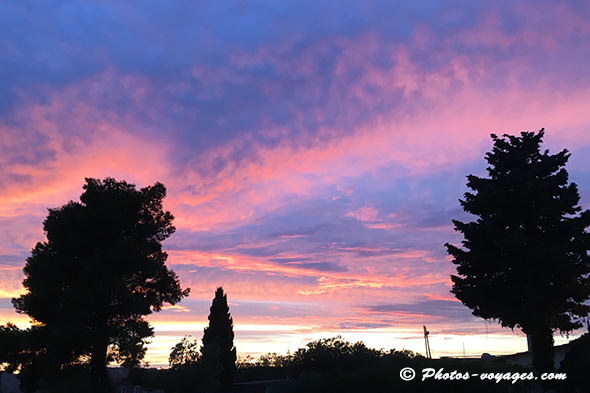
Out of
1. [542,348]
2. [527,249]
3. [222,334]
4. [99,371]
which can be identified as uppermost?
[527,249]

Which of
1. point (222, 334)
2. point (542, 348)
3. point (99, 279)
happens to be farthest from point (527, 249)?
point (222, 334)

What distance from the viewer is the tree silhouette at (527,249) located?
3306cm

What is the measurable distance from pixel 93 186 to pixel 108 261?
20.8 ft

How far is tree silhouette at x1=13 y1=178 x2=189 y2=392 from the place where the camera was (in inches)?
1344

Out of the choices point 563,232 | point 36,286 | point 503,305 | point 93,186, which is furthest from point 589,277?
point 36,286

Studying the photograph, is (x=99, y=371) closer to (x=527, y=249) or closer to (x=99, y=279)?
(x=99, y=279)

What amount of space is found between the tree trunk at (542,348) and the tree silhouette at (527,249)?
2.3 inches

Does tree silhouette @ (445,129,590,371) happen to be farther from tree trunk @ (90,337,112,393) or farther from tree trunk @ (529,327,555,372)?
tree trunk @ (90,337,112,393)

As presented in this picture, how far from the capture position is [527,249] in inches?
1293

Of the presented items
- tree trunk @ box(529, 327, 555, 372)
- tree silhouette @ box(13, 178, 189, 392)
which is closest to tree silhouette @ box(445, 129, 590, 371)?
tree trunk @ box(529, 327, 555, 372)

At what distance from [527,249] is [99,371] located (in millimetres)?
30158

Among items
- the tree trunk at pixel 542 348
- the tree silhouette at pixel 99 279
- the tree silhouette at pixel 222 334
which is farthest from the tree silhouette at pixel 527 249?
the tree silhouette at pixel 222 334

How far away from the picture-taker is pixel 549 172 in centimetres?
3572

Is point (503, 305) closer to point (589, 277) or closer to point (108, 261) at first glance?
point (589, 277)
